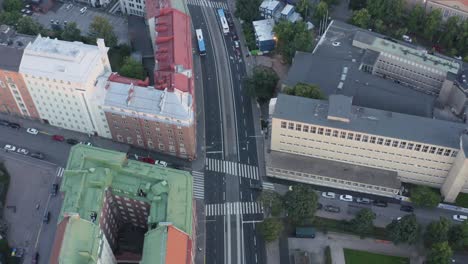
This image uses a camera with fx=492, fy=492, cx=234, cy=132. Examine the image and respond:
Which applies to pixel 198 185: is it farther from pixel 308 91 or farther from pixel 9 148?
pixel 9 148

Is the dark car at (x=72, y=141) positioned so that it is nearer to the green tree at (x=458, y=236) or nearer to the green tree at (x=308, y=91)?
the green tree at (x=308, y=91)

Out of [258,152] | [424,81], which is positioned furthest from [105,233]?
[424,81]

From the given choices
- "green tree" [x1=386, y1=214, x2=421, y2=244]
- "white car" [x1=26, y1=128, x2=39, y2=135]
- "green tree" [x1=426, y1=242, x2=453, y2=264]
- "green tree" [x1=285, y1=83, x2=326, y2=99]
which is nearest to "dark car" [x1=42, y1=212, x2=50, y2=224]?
"white car" [x1=26, y1=128, x2=39, y2=135]

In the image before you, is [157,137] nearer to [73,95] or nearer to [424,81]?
[73,95]

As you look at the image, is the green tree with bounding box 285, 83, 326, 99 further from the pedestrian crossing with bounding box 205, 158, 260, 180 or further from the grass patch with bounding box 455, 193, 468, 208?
the grass patch with bounding box 455, 193, 468, 208

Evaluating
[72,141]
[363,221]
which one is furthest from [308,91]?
[72,141]

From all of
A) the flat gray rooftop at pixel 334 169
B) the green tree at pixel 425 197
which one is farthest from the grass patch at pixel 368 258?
the flat gray rooftop at pixel 334 169

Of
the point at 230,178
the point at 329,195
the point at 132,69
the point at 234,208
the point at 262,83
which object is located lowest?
the point at 234,208
